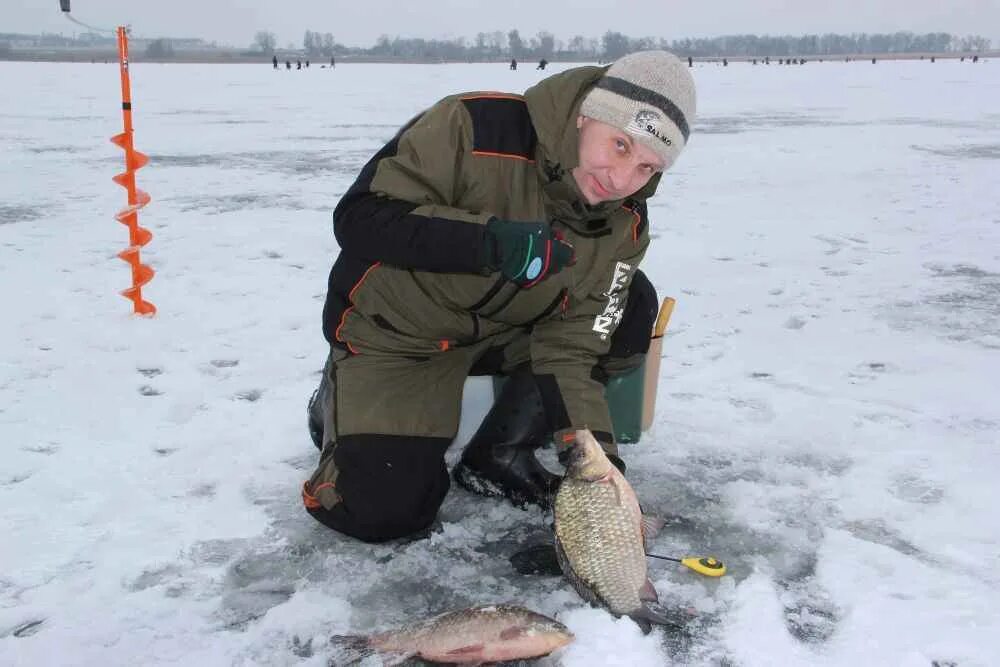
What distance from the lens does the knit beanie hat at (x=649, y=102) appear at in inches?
93.4

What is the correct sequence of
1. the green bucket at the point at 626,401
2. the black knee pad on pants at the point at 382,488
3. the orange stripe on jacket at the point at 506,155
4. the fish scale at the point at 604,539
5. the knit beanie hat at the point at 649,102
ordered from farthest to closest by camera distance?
the green bucket at the point at 626,401 → the black knee pad on pants at the point at 382,488 → the orange stripe on jacket at the point at 506,155 → the knit beanie hat at the point at 649,102 → the fish scale at the point at 604,539

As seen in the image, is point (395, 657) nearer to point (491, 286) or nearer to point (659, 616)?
point (659, 616)

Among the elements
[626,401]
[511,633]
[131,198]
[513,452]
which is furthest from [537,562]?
[131,198]

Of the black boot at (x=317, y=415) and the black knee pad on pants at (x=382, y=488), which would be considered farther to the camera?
the black boot at (x=317, y=415)

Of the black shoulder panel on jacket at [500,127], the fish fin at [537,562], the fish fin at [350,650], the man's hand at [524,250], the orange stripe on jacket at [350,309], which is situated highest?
the black shoulder panel on jacket at [500,127]

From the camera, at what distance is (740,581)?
2607 millimetres

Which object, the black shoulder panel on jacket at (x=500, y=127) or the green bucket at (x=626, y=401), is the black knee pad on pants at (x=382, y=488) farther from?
the black shoulder panel on jacket at (x=500, y=127)

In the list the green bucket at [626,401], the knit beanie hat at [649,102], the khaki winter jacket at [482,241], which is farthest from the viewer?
the green bucket at [626,401]

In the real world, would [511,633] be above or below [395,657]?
above

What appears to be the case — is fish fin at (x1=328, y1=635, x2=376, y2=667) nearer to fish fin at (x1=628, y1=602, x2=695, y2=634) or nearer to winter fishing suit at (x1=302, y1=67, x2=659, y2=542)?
winter fishing suit at (x1=302, y1=67, x2=659, y2=542)

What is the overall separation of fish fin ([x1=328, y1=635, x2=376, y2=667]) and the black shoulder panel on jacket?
1431 millimetres

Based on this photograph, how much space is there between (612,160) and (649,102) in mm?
185

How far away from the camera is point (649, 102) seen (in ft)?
7.79

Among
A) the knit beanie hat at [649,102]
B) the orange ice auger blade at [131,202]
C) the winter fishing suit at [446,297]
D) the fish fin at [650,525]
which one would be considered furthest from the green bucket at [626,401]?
the orange ice auger blade at [131,202]
